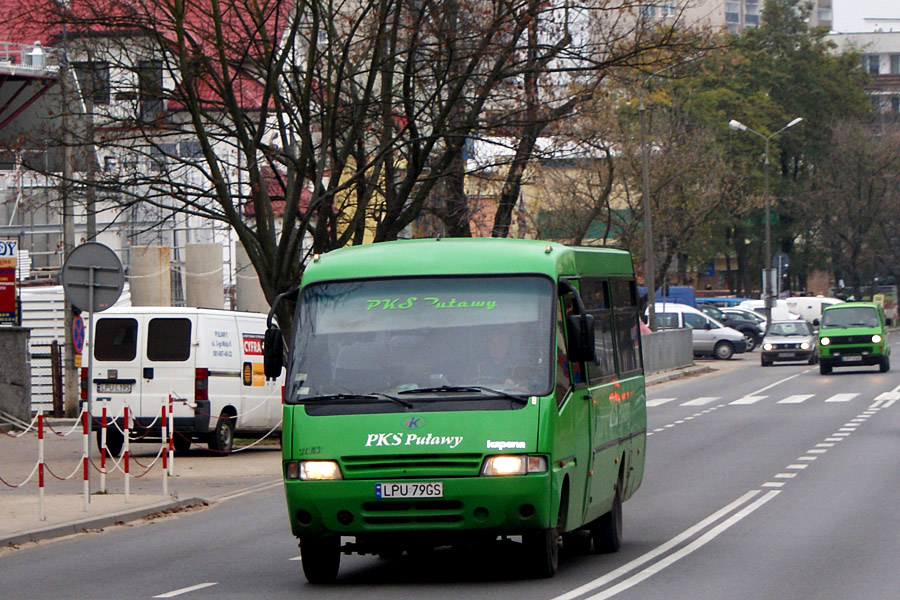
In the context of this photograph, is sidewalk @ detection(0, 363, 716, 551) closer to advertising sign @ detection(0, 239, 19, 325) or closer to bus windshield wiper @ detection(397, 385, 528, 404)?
advertising sign @ detection(0, 239, 19, 325)

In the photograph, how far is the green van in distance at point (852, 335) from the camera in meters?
44.4

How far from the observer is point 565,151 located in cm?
2659

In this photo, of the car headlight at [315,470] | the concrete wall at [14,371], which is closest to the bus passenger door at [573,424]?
the car headlight at [315,470]

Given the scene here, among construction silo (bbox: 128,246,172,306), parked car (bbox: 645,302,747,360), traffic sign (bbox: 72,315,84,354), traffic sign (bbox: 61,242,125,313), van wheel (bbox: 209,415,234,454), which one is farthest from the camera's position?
parked car (bbox: 645,302,747,360)

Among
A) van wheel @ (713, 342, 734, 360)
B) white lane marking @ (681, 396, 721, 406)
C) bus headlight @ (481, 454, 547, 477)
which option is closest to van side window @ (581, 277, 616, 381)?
bus headlight @ (481, 454, 547, 477)

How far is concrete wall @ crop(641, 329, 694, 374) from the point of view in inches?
1789

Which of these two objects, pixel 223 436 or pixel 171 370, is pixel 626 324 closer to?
pixel 171 370

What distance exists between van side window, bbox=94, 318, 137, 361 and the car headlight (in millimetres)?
14349

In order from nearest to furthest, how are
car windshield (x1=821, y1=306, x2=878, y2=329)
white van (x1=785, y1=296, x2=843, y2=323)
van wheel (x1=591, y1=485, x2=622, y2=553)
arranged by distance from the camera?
van wheel (x1=591, y1=485, x2=622, y2=553)
car windshield (x1=821, y1=306, x2=878, y2=329)
white van (x1=785, y1=296, x2=843, y2=323)

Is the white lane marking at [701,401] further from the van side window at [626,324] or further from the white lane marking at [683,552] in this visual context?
the van side window at [626,324]

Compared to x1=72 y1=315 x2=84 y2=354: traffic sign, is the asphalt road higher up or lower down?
lower down

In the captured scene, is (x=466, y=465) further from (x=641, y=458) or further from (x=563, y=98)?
(x=563, y=98)

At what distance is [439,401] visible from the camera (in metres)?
9.99

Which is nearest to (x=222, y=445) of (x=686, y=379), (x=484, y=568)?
(x=484, y=568)
